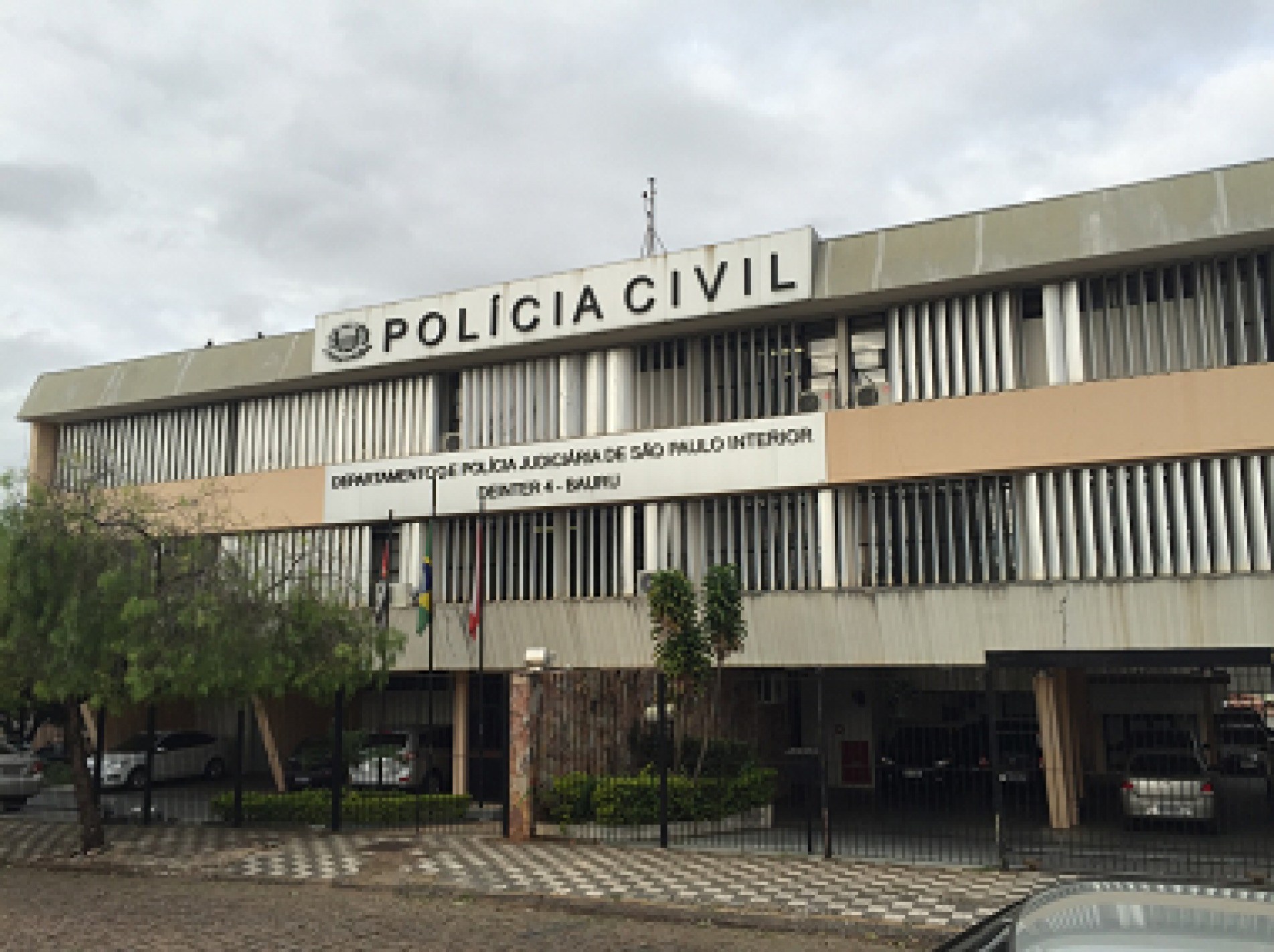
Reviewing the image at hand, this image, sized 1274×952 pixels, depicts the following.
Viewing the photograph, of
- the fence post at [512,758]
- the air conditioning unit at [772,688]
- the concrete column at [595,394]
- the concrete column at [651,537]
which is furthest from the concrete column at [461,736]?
the fence post at [512,758]

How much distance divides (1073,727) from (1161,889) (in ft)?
56.6

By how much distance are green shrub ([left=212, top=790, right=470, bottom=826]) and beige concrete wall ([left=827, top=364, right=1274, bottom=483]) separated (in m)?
8.10

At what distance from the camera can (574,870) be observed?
43.0 feet

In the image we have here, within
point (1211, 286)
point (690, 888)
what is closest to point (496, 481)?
point (690, 888)

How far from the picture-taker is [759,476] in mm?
19062

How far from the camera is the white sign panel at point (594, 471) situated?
18922mm

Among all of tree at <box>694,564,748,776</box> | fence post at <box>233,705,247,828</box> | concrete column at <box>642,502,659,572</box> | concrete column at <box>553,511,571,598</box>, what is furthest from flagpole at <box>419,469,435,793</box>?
tree at <box>694,564,748,776</box>

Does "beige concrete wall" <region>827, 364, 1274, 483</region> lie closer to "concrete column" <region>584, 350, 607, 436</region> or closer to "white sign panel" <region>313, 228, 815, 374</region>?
"white sign panel" <region>313, 228, 815, 374</region>

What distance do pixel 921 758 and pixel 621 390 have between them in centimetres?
926

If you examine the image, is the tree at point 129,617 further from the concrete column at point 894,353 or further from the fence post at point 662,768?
the concrete column at point 894,353

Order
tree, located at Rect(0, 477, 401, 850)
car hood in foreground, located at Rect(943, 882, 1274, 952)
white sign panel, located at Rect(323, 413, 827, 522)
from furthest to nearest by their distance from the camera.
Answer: white sign panel, located at Rect(323, 413, 827, 522) < tree, located at Rect(0, 477, 401, 850) < car hood in foreground, located at Rect(943, 882, 1274, 952)

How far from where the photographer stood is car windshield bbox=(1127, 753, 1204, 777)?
13742 mm

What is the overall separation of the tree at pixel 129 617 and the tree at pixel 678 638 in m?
4.45

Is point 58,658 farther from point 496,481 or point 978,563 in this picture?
point 978,563
